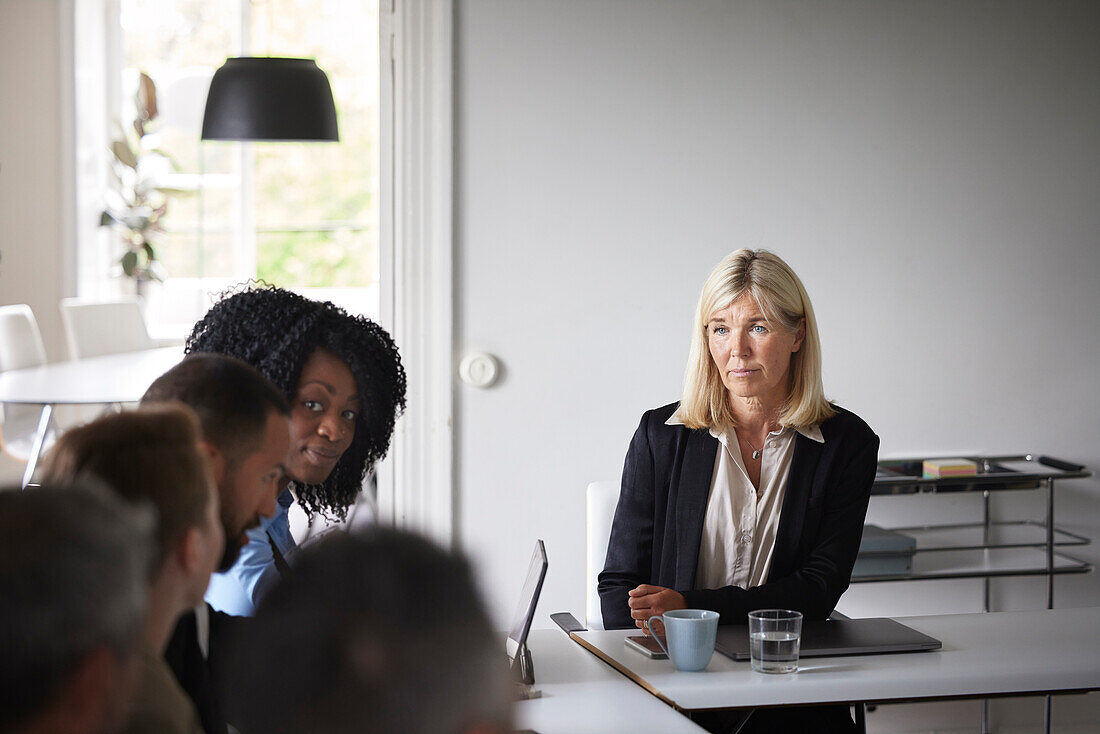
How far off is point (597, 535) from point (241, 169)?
5.08 metres

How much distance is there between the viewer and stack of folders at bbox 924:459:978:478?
288cm

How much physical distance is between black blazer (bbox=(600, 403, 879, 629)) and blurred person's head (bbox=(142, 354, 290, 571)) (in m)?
0.99

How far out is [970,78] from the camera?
3016mm

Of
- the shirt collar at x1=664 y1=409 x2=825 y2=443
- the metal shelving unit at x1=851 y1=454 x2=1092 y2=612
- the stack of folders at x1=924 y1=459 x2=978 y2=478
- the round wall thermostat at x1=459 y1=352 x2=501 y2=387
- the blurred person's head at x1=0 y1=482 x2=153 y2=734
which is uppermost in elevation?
the blurred person's head at x1=0 y1=482 x2=153 y2=734

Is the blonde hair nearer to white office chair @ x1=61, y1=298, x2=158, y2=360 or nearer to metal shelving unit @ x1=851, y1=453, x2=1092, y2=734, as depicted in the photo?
metal shelving unit @ x1=851, y1=453, x2=1092, y2=734

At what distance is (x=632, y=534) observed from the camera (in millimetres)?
2166

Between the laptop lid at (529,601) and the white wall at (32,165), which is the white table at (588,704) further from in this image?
the white wall at (32,165)

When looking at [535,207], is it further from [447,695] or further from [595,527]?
[447,695]

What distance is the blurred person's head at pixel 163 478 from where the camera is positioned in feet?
2.81

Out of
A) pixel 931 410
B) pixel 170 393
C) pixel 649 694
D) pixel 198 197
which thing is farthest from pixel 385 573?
pixel 198 197

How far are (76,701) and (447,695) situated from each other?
19cm

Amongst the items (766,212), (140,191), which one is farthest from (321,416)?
(140,191)

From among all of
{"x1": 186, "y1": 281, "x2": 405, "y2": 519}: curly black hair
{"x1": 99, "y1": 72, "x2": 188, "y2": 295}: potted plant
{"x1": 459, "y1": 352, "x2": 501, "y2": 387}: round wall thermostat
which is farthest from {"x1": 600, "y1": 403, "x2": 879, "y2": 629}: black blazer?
{"x1": 99, "y1": 72, "x2": 188, "y2": 295}: potted plant

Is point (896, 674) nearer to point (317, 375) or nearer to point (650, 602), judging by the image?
point (650, 602)
